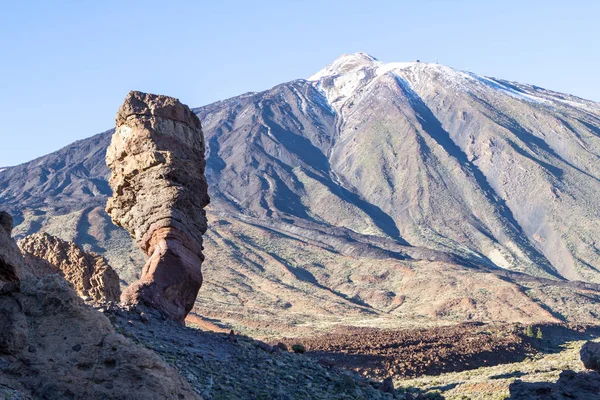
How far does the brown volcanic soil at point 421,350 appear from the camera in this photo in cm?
2594

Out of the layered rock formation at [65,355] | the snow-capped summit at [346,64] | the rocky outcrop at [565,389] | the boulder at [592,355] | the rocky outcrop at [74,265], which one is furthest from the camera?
the snow-capped summit at [346,64]

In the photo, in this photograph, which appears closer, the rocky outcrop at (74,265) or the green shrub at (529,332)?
the rocky outcrop at (74,265)

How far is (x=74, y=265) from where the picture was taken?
1998 cm

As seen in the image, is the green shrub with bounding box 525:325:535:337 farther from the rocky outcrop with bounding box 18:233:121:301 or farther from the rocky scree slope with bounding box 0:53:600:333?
the rocky outcrop with bounding box 18:233:121:301

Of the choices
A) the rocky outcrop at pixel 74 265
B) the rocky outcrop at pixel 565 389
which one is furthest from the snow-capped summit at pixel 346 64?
the rocky outcrop at pixel 565 389

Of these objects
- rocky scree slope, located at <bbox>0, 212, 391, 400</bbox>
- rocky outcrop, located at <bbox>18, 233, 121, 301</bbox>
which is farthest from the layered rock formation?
rocky outcrop, located at <bbox>18, 233, 121, 301</bbox>

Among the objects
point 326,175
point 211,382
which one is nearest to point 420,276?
point 211,382

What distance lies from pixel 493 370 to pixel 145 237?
13.9 metres

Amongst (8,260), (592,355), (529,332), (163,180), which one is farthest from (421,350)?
(8,260)

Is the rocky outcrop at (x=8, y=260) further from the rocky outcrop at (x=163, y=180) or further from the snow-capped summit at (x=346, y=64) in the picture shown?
the snow-capped summit at (x=346, y=64)

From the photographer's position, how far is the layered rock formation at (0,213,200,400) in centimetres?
695

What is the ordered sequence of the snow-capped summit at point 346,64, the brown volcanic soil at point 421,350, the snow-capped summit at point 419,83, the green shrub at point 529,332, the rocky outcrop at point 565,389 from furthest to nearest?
the snow-capped summit at point 346,64
the snow-capped summit at point 419,83
the green shrub at point 529,332
the brown volcanic soil at point 421,350
the rocky outcrop at point 565,389

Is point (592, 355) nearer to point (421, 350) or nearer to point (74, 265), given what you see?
point (74, 265)

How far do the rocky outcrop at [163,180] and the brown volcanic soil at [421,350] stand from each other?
24.1ft
